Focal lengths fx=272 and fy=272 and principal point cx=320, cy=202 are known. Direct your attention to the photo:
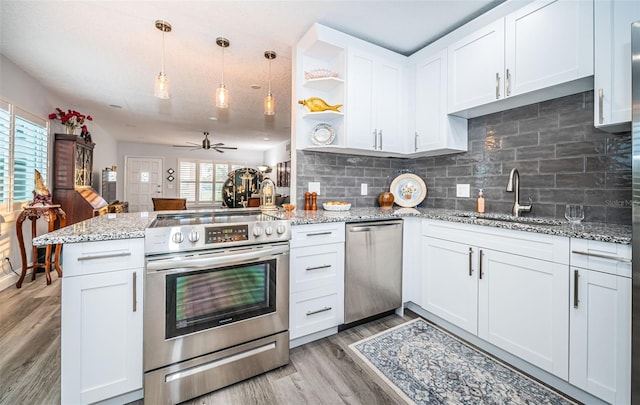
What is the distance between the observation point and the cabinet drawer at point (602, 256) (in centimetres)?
120

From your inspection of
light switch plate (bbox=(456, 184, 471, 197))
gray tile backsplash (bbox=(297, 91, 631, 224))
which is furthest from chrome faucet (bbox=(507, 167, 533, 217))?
light switch plate (bbox=(456, 184, 471, 197))

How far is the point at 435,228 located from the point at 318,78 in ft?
5.14

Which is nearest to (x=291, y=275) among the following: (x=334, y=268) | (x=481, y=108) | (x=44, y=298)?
(x=334, y=268)

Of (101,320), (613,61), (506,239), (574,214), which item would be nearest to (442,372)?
(506,239)

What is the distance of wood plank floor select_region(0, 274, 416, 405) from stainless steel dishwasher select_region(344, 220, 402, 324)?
6.8 inches

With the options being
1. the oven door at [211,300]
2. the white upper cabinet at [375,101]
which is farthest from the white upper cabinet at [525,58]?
the oven door at [211,300]

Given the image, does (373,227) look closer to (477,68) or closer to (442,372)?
(442,372)

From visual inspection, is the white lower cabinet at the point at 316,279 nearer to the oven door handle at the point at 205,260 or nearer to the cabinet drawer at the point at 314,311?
the cabinet drawer at the point at 314,311

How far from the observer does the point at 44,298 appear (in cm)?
262

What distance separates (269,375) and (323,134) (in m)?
1.84

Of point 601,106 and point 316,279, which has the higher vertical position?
point 601,106

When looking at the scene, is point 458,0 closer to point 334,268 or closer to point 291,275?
point 334,268

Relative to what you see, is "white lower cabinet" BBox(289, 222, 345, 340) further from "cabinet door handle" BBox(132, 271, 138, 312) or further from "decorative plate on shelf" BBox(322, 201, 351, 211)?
"cabinet door handle" BBox(132, 271, 138, 312)

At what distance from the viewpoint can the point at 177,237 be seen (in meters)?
1.35
